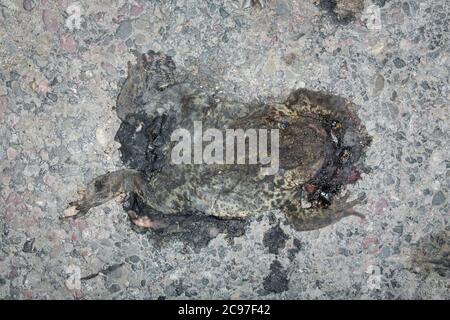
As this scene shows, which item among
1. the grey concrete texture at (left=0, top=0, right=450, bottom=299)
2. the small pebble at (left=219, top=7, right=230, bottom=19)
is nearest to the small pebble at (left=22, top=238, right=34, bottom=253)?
the grey concrete texture at (left=0, top=0, right=450, bottom=299)

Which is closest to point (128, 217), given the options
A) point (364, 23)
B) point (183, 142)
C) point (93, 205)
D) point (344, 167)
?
point (93, 205)

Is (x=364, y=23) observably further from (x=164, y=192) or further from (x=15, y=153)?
(x=15, y=153)

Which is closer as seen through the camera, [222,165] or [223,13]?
[222,165]

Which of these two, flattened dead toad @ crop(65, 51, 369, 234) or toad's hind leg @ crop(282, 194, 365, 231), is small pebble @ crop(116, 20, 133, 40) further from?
toad's hind leg @ crop(282, 194, 365, 231)

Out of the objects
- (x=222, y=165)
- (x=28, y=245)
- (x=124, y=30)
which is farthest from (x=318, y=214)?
(x=28, y=245)

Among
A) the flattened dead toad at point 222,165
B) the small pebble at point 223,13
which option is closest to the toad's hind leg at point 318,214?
the flattened dead toad at point 222,165

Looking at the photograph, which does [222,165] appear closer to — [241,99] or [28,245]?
[241,99]
